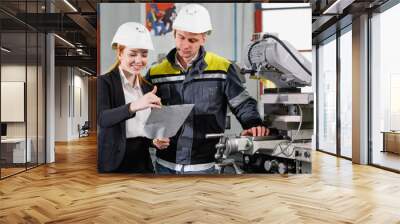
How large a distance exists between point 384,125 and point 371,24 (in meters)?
1.92

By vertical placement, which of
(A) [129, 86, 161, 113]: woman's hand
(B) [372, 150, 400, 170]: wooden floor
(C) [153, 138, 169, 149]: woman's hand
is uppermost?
(A) [129, 86, 161, 113]: woman's hand

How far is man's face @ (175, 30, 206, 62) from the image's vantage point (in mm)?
5941

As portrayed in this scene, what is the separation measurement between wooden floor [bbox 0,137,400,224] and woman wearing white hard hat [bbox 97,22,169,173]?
344 millimetres

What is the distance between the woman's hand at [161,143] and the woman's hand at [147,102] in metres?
0.50

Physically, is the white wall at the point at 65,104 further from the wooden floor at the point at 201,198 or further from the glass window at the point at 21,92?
the wooden floor at the point at 201,198

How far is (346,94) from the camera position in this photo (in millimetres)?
8539

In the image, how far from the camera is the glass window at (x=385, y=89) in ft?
22.0

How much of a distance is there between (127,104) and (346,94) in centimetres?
498

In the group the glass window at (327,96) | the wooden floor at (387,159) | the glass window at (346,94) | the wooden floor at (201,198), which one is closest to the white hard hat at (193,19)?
the wooden floor at (201,198)

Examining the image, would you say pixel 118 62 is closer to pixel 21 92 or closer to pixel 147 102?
pixel 147 102

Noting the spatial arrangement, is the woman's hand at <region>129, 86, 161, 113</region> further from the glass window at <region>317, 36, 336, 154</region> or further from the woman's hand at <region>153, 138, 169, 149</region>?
the glass window at <region>317, 36, 336, 154</region>

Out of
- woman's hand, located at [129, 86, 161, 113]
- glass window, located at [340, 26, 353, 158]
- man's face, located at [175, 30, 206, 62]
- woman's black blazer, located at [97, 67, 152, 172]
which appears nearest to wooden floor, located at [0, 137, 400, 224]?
woman's black blazer, located at [97, 67, 152, 172]

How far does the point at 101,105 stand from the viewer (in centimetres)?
604

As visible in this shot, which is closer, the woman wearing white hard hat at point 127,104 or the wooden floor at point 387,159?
the woman wearing white hard hat at point 127,104
